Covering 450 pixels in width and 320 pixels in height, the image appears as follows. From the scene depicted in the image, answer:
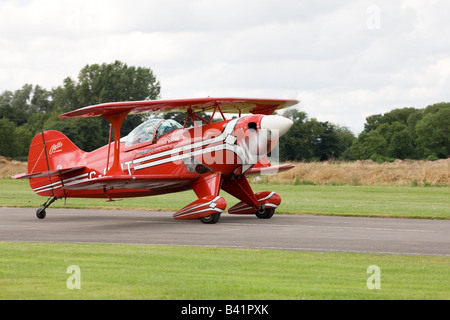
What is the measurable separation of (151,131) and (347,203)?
35.0 feet

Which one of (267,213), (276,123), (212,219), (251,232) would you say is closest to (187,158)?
(212,219)

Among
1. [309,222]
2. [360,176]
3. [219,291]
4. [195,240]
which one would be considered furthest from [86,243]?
[360,176]

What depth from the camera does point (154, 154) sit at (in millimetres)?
21109

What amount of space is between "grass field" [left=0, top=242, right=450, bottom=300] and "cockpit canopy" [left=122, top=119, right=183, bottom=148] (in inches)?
308

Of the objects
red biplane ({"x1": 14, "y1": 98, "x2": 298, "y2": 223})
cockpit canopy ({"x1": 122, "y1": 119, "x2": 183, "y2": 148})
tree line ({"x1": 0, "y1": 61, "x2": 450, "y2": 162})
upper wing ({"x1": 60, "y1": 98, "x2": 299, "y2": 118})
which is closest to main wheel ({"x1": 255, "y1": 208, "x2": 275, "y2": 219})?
red biplane ({"x1": 14, "y1": 98, "x2": 298, "y2": 223})

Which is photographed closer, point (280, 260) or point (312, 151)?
point (280, 260)

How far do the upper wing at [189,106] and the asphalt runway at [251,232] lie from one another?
3.35 m

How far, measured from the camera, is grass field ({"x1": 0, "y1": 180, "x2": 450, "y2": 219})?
24125mm

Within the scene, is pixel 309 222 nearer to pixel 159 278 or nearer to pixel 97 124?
pixel 159 278

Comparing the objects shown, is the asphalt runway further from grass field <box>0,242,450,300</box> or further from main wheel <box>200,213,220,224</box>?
grass field <box>0,242,450,300</box>

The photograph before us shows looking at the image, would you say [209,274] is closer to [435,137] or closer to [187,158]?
[187,158]

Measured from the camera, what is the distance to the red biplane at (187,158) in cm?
1955

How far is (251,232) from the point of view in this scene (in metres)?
17.2
